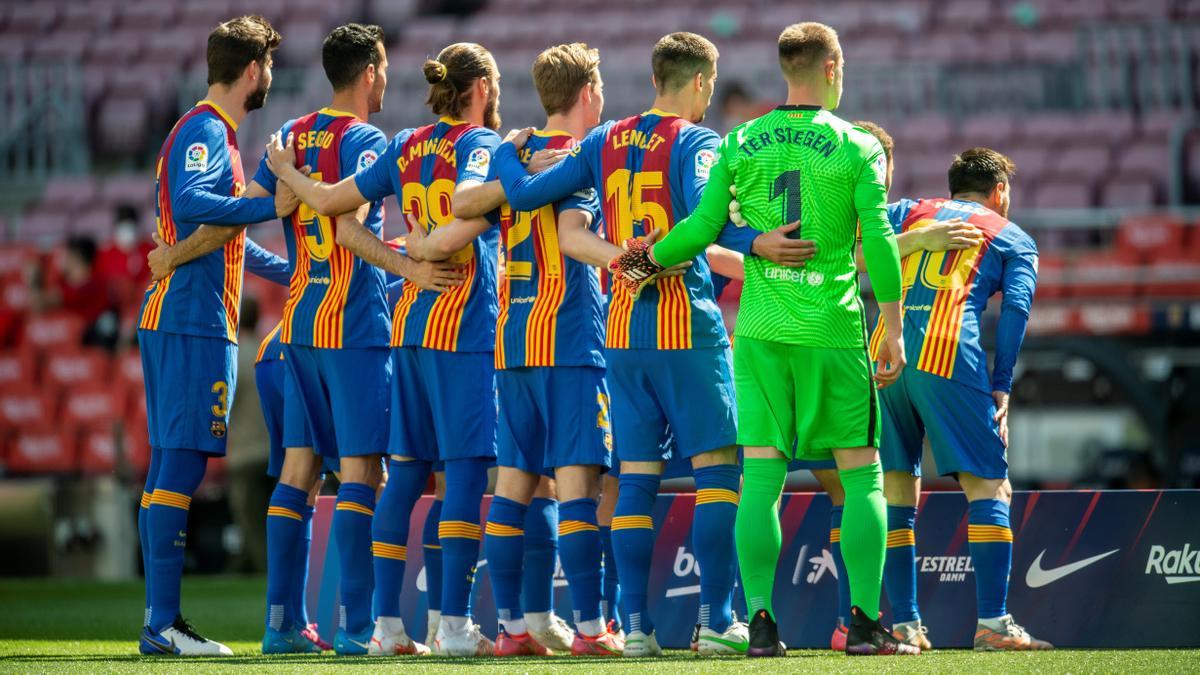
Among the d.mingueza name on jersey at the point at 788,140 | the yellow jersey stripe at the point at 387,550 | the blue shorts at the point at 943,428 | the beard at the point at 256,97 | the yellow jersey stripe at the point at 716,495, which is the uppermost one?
the beard at the point at 256,97

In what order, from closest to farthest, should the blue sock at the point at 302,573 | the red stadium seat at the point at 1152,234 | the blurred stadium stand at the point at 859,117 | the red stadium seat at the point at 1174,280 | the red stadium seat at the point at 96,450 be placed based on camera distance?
the blue sock at the point at 302,573 → the red stadium seat at the point at 1174,280 → the blurred stadium stand at the point at 859,117 → the red stadium seat at the point at 1152,234 → the red stadium seat at the point at 96,450

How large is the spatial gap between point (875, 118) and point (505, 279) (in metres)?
11.4

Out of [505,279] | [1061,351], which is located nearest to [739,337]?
[505,279]

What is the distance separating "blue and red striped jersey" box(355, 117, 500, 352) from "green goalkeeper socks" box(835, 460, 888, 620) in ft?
4.34

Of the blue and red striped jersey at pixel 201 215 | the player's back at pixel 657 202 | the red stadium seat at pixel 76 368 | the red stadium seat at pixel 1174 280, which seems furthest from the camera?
the red stadium seat at pixel 76 368

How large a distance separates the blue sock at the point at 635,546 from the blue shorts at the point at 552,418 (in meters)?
0.20

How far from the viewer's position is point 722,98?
16.8 metres

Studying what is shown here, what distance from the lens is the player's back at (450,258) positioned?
578 centimetres

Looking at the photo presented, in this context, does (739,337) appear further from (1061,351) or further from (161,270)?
(1061,351)

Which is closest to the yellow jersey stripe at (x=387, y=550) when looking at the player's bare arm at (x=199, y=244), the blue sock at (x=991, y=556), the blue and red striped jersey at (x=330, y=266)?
the blue and red striped jersey at (x=330, y=266)

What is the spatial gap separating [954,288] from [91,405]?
35.2ft

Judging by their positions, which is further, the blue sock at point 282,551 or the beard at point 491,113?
the beard at point 491,113

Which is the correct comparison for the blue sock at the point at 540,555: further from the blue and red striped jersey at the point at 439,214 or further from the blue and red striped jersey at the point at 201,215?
the blue and red striped jersey at the point at 201,215

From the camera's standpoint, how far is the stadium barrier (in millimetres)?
5906
